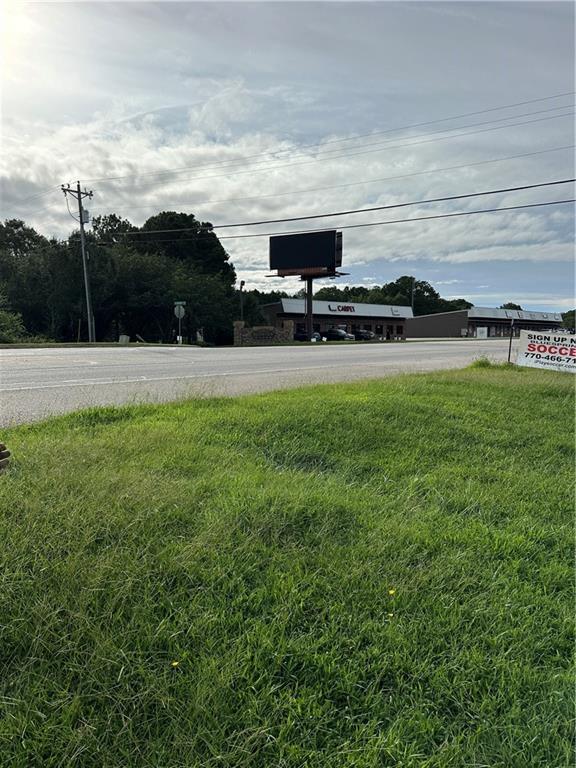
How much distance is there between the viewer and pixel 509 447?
5.36 m

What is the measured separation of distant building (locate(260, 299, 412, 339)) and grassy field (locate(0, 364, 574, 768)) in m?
50.4

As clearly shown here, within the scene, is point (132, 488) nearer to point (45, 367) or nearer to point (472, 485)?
point (472, 485)

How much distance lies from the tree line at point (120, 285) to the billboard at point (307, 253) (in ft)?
20.0

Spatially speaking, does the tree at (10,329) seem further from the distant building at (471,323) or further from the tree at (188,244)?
the distant building at (471,323)

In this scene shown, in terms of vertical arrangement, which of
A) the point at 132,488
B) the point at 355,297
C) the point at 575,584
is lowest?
the point at 575,584

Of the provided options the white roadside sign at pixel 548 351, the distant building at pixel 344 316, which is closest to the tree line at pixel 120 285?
the distant building at pixel 344 316

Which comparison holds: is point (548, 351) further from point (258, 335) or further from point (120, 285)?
point (120, 285)

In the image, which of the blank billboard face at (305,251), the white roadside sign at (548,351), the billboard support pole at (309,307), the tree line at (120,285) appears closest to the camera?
the white roadside sign at (548,351)

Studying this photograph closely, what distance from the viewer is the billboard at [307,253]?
133ft

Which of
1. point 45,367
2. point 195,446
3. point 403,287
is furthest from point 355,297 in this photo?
point 195,446

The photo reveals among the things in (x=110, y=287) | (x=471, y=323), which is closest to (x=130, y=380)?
(x=110, y=287)

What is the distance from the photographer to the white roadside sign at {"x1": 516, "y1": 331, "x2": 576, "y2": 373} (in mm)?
13094

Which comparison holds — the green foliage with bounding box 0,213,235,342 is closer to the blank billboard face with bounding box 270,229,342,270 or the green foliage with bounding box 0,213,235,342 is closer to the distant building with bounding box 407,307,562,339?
the blank billboard face with bounding box 270,229,342,270

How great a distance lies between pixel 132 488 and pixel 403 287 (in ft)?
377
